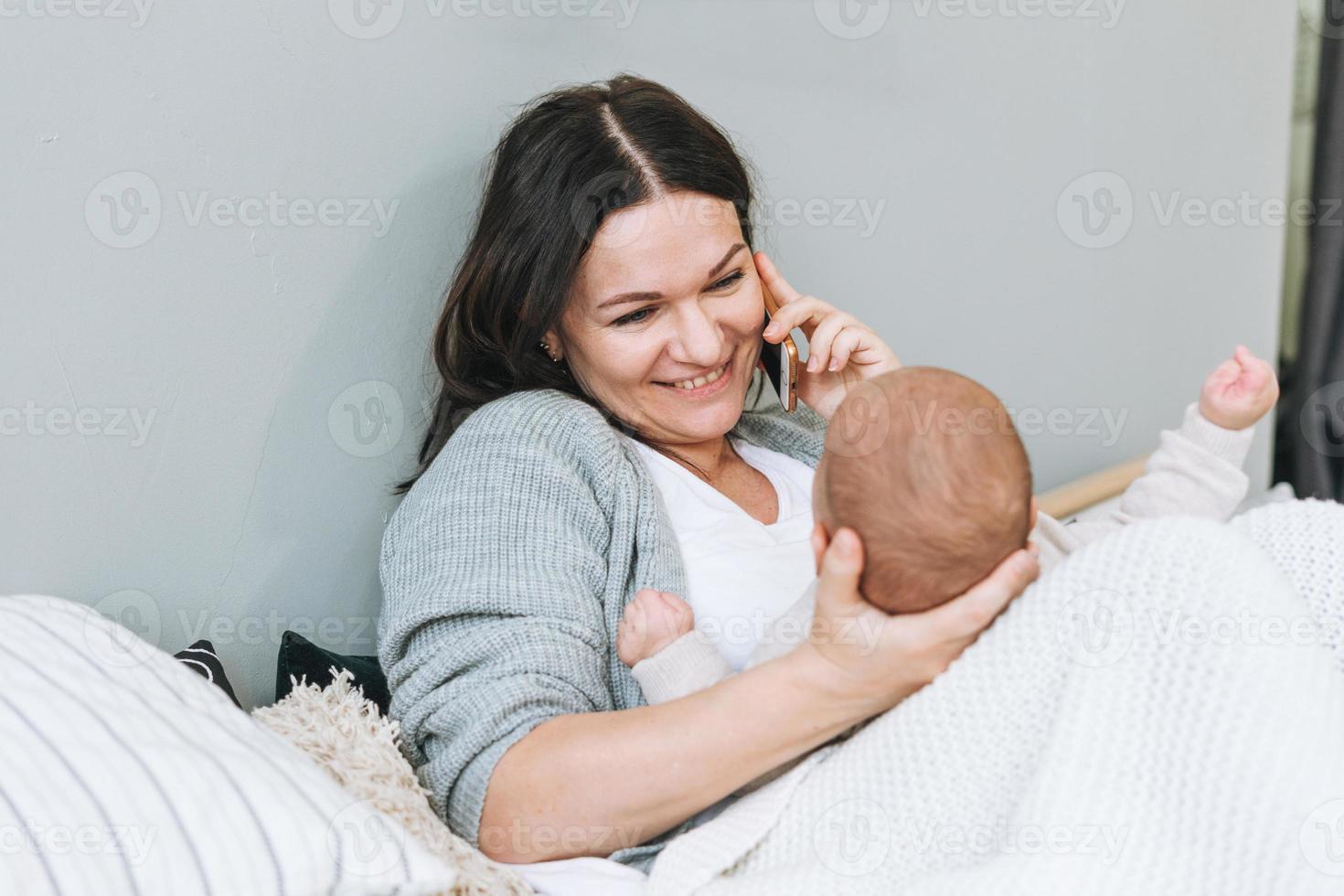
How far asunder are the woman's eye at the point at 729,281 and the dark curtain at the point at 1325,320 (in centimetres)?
211

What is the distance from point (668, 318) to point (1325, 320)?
7.33 feet

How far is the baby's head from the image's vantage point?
0.92m

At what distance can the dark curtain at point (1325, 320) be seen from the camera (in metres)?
2.86

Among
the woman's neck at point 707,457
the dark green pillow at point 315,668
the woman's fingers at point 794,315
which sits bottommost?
the dark green pillow at point 315,668

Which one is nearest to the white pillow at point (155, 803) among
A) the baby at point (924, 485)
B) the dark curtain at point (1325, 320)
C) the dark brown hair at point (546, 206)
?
the baby at point (924, 485)

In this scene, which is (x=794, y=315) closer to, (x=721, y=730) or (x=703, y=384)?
(x=703, y=384)

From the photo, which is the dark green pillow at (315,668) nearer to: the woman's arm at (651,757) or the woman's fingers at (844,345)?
the woman's arm at (651,757)

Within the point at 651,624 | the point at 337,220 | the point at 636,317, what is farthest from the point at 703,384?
the point at 337,220

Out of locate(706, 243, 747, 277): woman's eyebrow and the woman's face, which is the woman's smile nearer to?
the woman's face

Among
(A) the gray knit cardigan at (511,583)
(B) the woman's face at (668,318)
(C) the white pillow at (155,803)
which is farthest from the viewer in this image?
(B) the woman's face at (668,318)

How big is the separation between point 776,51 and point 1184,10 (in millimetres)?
1025

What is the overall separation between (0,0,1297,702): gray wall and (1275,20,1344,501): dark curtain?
99 cm

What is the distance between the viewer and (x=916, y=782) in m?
0.93

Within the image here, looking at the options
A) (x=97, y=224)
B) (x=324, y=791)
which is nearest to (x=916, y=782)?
(x=324, y=791)
